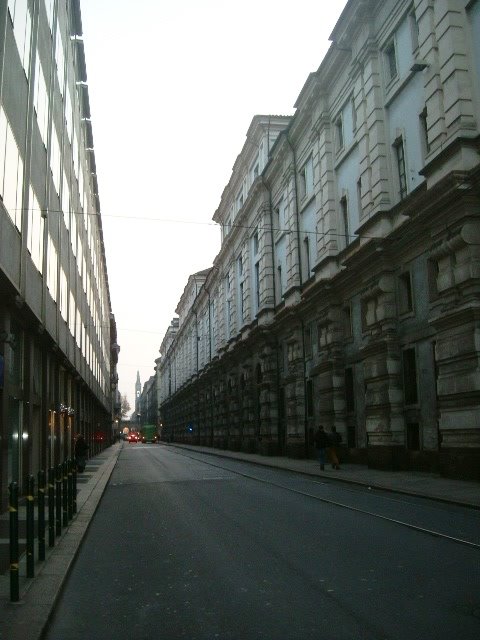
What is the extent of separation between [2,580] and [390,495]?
38.4 feet

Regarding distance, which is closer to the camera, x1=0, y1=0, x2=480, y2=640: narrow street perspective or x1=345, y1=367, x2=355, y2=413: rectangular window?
x1=0, y1=0, x2=480, y2=640: narrow street perspective

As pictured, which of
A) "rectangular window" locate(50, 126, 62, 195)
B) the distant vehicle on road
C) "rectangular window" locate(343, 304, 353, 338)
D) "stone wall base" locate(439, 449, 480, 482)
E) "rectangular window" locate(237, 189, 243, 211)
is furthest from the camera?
the distant vehicle on road

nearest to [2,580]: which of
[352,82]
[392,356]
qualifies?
[392,356]

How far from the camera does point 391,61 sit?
26453 millimetres

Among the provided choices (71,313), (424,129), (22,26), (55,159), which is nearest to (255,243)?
(71,313)

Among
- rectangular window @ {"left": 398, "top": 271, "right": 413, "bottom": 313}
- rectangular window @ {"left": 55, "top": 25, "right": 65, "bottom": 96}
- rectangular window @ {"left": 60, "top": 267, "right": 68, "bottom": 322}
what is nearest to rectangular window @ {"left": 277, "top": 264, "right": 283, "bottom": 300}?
rectangular window @ {"left": 60, "top": 267, "right": 68, "bottom": 322}

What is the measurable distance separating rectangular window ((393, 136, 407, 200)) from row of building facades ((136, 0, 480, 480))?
0.19 ft

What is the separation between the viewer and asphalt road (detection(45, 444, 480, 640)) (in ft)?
20.3

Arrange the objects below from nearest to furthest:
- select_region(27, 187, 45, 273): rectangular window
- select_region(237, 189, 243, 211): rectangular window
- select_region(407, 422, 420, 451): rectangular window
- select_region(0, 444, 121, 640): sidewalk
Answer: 1. select_region(0, 444, 121, 640): sidewalk
2. select_region(27, 187, 45, 273): rectangular window
3. select_region(407, 422, 420, 451): rectangular window
4. select_region(237, 189, 243, 211): rectangular window

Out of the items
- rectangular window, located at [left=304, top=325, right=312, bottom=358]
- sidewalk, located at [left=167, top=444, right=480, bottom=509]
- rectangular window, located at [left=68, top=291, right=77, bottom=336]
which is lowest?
sidewalk, located at [left=167, top=444, right=480, bottom=509]

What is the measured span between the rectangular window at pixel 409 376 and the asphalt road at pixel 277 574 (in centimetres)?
929

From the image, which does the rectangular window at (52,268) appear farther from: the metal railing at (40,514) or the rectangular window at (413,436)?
the rectangular window at (413,436)

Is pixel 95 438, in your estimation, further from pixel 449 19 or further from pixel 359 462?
pixel 449 19

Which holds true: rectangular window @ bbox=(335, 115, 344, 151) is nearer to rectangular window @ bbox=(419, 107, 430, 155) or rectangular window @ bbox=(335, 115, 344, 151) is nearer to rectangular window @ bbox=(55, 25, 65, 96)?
rectangular window @ bbox=(419, 107, 430, 155)
